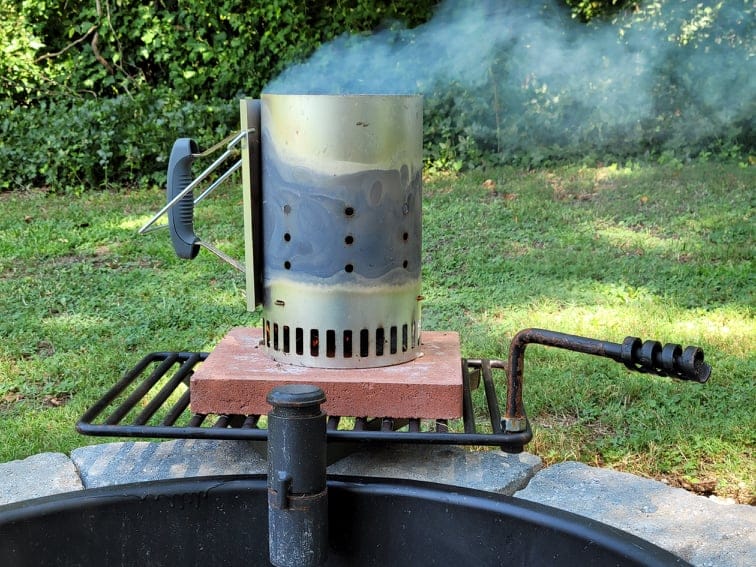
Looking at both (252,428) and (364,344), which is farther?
(364,344)

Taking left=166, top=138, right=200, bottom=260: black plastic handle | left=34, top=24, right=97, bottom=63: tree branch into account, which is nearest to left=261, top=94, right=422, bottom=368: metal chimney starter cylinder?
left=166, top=138, right=200, bottom=260: black plastic handle

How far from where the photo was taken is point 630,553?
1.10 metres

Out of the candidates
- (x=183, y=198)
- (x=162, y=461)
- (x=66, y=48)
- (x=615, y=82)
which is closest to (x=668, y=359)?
(x=183, y=198)

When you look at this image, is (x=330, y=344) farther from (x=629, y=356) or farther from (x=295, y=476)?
(x=629, y=356)

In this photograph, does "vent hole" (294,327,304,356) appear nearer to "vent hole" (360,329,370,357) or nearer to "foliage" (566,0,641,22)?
"vent hole" (360,329,370,357)

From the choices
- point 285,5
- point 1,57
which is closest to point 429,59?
point 285,5

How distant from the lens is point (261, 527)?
1314mm

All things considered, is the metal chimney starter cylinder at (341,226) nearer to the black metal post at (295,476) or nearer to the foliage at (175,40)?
the black metal post at (295,476)

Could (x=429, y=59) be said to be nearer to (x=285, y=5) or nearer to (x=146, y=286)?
(x=146, y=286)

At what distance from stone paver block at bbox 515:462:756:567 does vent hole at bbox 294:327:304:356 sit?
499 millimetres

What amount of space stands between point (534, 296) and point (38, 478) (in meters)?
2.33

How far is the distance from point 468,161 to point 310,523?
17.0ft

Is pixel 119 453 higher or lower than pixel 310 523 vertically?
lower

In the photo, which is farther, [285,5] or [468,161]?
[285,5]
